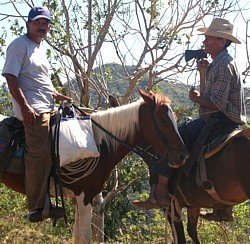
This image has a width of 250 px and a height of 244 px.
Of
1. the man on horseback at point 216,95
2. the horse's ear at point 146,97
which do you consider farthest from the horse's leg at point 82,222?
the horse's ear at point 146,97

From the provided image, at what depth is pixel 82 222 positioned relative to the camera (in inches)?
192

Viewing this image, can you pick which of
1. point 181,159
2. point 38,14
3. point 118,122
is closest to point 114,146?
point 118,122

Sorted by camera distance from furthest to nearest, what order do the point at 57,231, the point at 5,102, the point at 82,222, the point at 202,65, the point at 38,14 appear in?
the point at 5,102
the point at 57,231
the point at 202,65
the point at 82,222
the point at 38,14

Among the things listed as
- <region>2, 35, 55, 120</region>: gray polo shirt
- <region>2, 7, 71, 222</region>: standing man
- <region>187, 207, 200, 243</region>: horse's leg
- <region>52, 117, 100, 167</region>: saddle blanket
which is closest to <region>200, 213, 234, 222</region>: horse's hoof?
<region>187, 207, 200, 243</region>: horse's leg

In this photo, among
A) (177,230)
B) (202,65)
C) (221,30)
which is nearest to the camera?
(221,30)

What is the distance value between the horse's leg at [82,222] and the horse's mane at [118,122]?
2.33 ft

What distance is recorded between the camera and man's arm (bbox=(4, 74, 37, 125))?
4.52 metres

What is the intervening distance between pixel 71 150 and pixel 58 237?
316 cm

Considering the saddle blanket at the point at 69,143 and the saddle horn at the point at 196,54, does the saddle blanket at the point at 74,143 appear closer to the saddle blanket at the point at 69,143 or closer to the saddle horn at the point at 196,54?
the saddle blanket at the point at 69,143

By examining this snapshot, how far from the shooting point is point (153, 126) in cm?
512

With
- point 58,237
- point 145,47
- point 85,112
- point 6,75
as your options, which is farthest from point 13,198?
point 6,75

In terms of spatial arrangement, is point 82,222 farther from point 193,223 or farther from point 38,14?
point 38,14

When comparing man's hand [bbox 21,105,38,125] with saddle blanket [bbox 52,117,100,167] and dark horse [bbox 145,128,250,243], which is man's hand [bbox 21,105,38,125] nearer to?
saddle blanket [bbox 52,117,100,167]

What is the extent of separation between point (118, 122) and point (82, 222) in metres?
1.17
